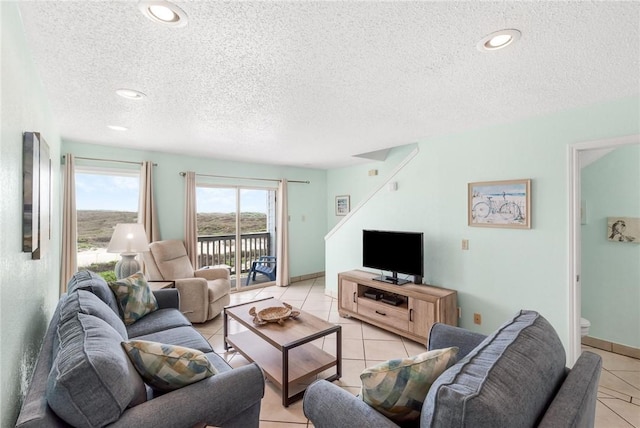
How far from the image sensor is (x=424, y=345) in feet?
10.1

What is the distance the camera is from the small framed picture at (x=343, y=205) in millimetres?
5802

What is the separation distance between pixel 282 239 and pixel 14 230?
14.2 feet

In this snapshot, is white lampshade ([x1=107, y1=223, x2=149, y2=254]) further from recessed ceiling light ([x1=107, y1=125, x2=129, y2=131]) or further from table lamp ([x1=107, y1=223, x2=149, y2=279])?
recessed ceiling light ([x1=107, y1=125, x2=129, y2=131])

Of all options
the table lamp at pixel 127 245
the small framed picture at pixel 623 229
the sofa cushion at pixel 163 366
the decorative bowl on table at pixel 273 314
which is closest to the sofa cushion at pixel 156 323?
the decorative bowl on table at pixel 273 314

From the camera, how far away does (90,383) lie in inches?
40.6

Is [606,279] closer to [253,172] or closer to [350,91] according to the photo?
[350,91]

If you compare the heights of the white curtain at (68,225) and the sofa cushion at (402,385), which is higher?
the white curtain at (68,225)

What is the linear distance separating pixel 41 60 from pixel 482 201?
3.66 meters

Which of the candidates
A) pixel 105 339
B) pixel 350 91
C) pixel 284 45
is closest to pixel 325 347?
pixel 105 339

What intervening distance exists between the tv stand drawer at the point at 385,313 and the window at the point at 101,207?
3412 mm

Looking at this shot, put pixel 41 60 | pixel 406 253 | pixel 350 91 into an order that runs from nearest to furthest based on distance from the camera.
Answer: pixel 41 60 → pixel 350 91 → pixel 406 253

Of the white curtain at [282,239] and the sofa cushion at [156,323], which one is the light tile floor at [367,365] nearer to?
the sofa cushion at [156,323]

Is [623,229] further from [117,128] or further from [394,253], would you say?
[117,128]

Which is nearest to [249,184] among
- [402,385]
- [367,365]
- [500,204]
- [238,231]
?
[238,231]
